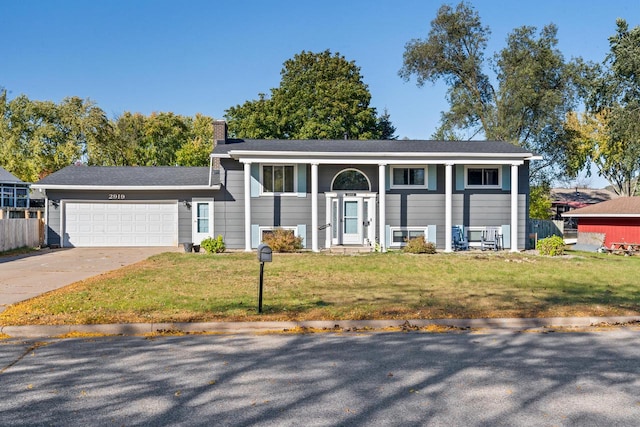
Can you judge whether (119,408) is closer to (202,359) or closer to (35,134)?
(202,359)

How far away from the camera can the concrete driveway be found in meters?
10.9

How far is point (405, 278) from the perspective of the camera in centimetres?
1295

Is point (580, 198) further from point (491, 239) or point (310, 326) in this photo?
point (310, 326)

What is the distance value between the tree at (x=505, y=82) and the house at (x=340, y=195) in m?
16.5

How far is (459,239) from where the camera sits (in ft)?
70.3

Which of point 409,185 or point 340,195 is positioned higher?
point 409,185

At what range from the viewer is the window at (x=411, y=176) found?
70.7 feet

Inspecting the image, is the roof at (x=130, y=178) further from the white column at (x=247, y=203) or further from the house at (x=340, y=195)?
the white column at (x=247, y=203)

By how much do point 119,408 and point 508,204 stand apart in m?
19.5

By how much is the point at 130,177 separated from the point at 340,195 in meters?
9.34

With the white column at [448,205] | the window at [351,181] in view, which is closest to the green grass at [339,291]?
the white column at [448,205]

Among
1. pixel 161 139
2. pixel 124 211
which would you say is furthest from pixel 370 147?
pixel 161 139

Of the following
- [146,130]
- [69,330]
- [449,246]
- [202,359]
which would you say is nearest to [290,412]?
[202,359]

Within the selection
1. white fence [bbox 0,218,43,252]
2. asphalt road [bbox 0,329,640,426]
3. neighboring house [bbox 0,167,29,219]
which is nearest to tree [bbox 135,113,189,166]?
neighboring house [bbox 0,167,29,219]
